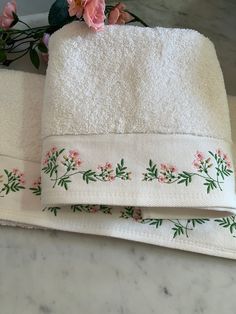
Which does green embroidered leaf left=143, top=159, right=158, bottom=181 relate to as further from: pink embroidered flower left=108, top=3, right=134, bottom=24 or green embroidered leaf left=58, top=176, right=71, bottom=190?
pink embroidered flower left=108, top=3, right=134, bottom=24

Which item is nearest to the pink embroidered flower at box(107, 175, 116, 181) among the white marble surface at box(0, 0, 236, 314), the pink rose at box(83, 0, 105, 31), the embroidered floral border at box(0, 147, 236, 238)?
the embroidered floral border at box(0, 147, 236, 238)

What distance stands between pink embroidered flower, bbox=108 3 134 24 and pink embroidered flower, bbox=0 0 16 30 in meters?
0.18

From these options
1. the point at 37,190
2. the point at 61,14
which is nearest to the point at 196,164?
the point at 37,190

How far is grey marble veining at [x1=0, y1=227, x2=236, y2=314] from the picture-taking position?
0.61 m

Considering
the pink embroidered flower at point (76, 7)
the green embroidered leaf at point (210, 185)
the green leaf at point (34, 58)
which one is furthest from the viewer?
the green leaf at point (34, 58)

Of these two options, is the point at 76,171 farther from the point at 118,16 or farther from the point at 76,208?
the point at 118,16

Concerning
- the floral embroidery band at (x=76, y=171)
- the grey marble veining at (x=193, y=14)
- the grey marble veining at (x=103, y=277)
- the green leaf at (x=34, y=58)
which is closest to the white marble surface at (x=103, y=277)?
the grey marble veining at (x=103, y=277)

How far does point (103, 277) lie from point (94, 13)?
1.34ft

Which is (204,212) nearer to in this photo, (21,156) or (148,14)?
(21,156)

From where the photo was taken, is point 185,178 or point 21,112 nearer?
point 185,178

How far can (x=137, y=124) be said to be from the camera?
2.11 feet

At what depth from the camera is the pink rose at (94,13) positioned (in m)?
0.70

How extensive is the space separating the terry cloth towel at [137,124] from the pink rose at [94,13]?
1 centimetres

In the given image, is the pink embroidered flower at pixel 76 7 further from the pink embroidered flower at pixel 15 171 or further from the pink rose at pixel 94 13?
the pink embroidered flower at pixel 15 171
